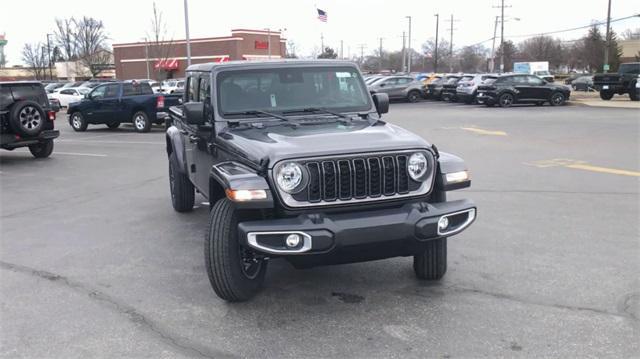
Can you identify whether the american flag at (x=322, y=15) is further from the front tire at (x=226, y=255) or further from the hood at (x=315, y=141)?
the front tire at (x=226, y=255)

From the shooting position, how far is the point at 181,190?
7.58 metres

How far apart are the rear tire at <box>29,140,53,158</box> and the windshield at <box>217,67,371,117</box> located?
9.60m

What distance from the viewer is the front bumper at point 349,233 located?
3.86 metres

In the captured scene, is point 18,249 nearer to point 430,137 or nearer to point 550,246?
point 550,246

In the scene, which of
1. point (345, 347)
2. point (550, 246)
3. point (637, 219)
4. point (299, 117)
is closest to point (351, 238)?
point (345, 347)

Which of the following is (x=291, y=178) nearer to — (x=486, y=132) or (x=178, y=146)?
(x=178, y=146)

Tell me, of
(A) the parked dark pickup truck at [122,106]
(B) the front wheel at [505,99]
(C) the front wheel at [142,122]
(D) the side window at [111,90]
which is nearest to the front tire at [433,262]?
(A) the parked dark pickup truck at [122,106]

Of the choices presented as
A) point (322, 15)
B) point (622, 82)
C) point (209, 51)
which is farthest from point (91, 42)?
point (622, 82)

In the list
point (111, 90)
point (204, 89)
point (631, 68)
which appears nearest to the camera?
point (204, 89)

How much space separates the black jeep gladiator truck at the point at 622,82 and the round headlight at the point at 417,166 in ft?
96.6

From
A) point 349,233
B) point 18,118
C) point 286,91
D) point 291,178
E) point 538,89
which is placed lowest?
point 349,233

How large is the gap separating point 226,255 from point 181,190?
361 cm

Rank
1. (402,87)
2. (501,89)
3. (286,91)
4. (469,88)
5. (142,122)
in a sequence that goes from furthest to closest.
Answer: (402,87) < (469,88) < (501,89) < (142,122) < (286,91)

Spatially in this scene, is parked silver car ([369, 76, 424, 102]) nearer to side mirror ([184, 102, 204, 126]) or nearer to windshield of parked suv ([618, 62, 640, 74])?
windshield of parked suv ([618, 62, 640, 74])
